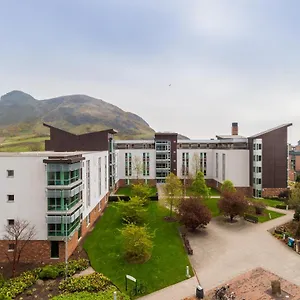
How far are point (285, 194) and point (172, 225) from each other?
2561cm

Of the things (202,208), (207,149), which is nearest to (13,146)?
(207,149)

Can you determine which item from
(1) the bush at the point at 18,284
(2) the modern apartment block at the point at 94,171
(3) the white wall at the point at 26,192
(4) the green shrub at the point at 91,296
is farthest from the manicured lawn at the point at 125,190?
(4) the green shrub at the point at 91,296

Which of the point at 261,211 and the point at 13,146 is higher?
the point at 13,146

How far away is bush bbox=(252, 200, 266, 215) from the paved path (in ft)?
10.3

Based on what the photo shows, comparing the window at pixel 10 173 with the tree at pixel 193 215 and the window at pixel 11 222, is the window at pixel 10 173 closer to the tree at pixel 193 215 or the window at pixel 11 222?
the window at pixel 11 222

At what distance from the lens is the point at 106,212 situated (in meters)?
35.9

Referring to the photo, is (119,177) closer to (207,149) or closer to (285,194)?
(207,149)

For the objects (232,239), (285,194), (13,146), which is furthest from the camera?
(13,146)

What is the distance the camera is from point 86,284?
59.4 feet

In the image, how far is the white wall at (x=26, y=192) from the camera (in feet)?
70.8

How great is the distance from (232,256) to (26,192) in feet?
62.2

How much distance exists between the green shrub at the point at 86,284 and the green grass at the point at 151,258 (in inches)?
30.4

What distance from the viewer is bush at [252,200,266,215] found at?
111 feet

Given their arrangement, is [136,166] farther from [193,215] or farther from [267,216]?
[193,215]
